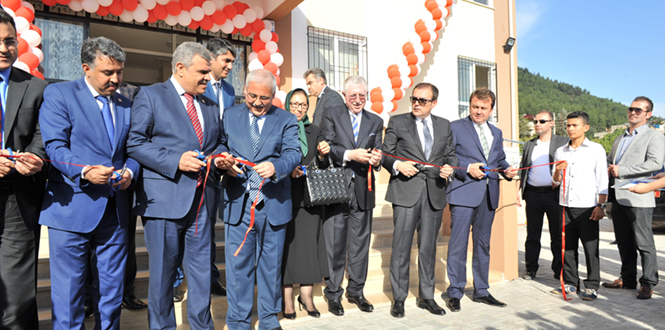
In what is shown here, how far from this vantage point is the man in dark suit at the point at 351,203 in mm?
4520

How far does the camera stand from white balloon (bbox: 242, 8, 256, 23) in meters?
8.18

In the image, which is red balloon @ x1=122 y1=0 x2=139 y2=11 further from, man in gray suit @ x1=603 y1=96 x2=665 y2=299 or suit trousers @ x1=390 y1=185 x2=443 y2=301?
man in gray suit @ x1=603 y1=96 x2=665 y2=299

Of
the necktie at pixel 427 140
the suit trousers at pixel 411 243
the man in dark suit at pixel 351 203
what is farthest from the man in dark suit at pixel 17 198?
the necktie at pixel 427 140

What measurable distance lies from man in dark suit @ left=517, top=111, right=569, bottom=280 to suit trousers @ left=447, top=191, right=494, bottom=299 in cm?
148

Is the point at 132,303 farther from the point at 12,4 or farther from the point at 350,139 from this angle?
the point at 12,4

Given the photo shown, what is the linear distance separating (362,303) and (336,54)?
685 cm

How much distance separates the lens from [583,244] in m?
5.48

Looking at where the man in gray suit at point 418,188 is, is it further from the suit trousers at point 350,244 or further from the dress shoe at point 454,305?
the suit trousers at point 350,244

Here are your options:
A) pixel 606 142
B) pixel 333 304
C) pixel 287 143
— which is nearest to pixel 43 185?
pixel 287 143

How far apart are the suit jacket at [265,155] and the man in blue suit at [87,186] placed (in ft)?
2.54

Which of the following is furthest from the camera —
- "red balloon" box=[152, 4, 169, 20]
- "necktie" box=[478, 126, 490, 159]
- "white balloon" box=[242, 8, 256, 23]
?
"white balloon" box=[242, 8, 256, 23]

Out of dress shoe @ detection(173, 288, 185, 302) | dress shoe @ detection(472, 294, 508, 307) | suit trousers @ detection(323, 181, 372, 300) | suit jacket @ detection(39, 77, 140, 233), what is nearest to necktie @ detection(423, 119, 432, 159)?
suit trousers @ detection(323, 181, 372, 300)

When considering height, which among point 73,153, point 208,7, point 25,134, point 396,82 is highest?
point 208,7

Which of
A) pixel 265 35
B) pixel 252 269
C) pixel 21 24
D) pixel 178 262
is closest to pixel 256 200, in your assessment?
pixel 252 269
